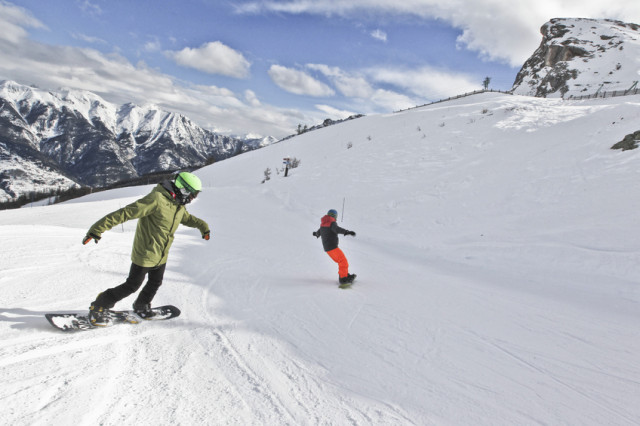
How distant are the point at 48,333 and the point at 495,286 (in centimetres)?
722

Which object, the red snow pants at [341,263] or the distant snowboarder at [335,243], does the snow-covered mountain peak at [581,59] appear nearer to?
the distant snowboarder at [335,243]

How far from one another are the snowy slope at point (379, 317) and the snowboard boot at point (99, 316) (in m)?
0.21

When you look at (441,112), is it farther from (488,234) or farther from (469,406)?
(469,406)

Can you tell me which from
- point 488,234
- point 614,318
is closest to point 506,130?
point 488,234

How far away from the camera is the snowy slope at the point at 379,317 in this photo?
2.64 m

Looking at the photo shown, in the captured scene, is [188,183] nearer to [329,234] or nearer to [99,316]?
[99,316]

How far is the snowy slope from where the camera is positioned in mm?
2639

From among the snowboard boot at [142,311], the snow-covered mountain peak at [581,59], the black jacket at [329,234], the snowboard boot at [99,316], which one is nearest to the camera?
the snowboard boot at [99,316]

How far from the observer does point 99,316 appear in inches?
137

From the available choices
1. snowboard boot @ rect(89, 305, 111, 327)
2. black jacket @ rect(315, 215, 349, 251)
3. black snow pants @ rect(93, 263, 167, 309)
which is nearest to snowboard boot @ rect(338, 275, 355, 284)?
black jacket @ rect(315, 215, 349, 251)

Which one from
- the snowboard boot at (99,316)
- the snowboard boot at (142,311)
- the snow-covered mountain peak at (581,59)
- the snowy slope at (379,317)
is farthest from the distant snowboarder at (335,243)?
the snow-covered mountain peak at (581,59)

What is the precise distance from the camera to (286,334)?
3910 millimetres

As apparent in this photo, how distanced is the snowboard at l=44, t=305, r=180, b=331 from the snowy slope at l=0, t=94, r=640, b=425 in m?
0.12

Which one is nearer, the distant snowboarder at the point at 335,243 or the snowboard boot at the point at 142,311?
the snowboard boot at the point at 142,311
